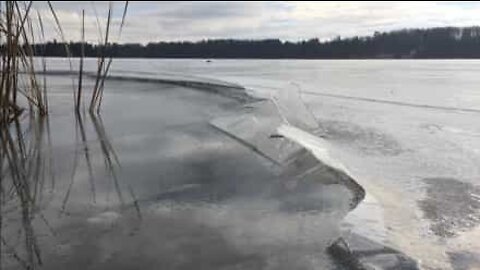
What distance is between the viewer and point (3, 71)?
15.5 ft

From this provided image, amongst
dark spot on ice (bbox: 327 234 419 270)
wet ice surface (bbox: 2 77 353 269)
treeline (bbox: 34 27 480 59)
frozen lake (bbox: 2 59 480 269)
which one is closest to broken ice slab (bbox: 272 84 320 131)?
frozen lake (bbox: 2 59 480 269)

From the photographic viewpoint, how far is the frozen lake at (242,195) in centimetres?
245

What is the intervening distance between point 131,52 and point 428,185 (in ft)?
143

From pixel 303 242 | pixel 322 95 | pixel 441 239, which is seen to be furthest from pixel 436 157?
pixel 322 95

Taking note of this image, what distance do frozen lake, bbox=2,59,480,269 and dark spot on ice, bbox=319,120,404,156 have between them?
1 cm

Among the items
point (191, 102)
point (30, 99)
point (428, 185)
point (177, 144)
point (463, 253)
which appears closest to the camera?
point (463, 253)

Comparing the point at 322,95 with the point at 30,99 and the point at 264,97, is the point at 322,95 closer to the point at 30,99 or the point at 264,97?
the point at 264,97

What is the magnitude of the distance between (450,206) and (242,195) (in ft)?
3.86

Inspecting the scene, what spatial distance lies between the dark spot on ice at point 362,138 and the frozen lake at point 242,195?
0.01 metres

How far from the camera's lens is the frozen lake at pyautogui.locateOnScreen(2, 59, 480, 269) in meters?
2.45

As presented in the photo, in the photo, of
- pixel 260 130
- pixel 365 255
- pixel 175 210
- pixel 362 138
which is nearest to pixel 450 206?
pixel 365 255

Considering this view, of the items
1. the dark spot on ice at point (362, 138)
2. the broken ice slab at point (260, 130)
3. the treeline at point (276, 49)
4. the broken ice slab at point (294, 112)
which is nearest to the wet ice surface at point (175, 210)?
the broken ice slab at point (260, 130)

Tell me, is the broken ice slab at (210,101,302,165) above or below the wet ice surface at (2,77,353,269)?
above

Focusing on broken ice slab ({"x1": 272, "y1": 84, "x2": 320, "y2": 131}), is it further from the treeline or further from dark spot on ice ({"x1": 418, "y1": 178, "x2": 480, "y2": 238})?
the treeline
